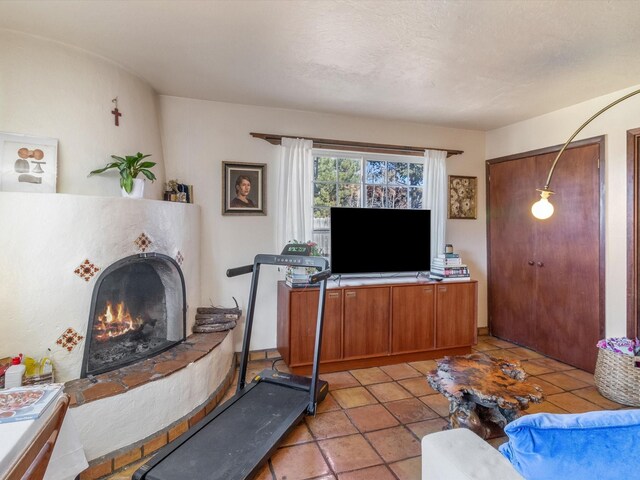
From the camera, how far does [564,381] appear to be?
305 centimetres

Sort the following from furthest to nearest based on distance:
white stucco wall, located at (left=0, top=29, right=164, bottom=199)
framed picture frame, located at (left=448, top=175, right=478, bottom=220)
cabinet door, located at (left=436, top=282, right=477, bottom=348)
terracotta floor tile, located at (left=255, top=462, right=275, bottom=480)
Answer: framed picture frame, located at (left=448, top=175, right=478, bottom=220) → cabinet door, located at (left=436, top=282, right=477, bottom=348) → white stucco wall, located at (left=0, top=29, right=164, bottom=199) → terracotta floor tile, located at (left=255, top=462, right=275, bottom=480)

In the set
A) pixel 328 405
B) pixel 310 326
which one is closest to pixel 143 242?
pixel 310 326

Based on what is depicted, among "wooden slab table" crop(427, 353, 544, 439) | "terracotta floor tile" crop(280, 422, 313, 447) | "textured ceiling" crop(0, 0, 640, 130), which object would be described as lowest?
"terracotta floor tile" crop(280, 422, 313, 447)

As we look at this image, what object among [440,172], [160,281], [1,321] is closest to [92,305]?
[1,321]

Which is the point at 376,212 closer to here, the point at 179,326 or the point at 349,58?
the point at 349,58

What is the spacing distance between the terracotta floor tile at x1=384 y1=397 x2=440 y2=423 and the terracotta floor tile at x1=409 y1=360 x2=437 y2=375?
2.04ft

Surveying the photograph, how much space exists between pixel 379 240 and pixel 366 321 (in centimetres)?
85

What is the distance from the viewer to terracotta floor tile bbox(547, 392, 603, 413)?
2.57m

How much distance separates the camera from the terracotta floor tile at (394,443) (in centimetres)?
206

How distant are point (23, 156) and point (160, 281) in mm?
1200

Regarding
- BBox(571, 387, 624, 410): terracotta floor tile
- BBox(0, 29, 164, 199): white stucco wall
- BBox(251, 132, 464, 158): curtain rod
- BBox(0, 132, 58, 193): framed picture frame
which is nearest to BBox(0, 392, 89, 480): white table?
BBox(0, 132, 58, 193): framed picture frame

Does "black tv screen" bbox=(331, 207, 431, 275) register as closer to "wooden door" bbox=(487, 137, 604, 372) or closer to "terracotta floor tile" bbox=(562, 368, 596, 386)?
"wooden door" bbox=(487, 137, 604, 372)

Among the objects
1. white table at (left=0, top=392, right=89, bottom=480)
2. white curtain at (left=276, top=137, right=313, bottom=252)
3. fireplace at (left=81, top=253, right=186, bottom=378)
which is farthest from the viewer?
white curtain at (left=276, top=137, right=313, bottom=252)

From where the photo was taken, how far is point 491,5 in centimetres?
183
